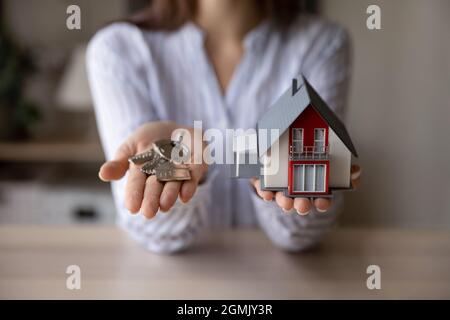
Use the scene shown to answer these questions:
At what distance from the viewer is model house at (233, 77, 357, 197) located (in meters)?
0.38

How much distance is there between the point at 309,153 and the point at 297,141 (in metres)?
0.01

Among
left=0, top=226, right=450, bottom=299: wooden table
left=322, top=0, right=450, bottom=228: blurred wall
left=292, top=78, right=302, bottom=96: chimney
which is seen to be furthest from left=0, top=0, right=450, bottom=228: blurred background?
left=292, top=78, right=302, bottom=96: chimney

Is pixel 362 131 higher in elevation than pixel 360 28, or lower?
lower

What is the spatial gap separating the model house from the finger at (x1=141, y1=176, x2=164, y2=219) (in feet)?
0.24

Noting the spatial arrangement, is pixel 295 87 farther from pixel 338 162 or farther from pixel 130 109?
pixel 130 109

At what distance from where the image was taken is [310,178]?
38 centimetres

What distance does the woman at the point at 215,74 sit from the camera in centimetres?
61

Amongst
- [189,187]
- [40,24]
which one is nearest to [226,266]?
[189,187]

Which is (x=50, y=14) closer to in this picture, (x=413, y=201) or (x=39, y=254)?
(x=39, y=254)

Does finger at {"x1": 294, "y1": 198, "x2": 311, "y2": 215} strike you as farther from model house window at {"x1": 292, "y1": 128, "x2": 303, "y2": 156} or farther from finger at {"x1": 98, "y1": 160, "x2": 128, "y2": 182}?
finger at {"x1": 98, "y1": 160, "x2": 128, "y2": 182}

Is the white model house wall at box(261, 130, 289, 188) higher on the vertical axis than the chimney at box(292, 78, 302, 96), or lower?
lower

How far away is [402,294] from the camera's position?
1.78ft
